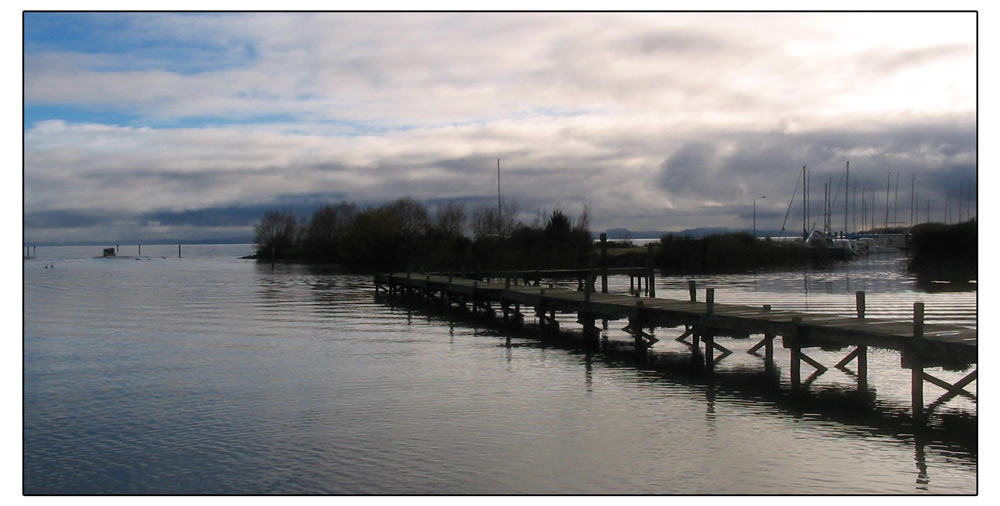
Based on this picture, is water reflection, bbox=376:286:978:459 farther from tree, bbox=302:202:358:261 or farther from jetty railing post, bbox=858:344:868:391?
tree, bbox=302:202:358:261

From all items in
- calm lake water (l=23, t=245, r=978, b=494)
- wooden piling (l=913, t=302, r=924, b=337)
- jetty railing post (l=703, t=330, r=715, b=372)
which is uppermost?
wooden piling (l=913, t=302, r=924, b=337)

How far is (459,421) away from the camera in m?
13.1

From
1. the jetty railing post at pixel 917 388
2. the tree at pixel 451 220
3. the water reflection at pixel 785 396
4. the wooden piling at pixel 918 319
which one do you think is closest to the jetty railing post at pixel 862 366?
the water reflection at pixel 785 396

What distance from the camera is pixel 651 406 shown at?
14289mm

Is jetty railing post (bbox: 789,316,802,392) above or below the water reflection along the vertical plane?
above

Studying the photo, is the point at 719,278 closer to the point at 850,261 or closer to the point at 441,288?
the point at 441,288

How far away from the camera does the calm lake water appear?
33.8ft

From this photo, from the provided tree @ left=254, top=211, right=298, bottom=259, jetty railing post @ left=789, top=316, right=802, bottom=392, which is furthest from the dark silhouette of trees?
jetty railing post @ left=789, top=316, right=802, bottom=392

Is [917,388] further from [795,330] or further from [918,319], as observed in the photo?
[795,330]

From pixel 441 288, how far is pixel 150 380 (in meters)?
20.5

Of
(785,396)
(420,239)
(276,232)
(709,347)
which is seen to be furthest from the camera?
(276,232)

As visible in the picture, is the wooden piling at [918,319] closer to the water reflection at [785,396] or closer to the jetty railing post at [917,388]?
the jetty railing post at [917,388]

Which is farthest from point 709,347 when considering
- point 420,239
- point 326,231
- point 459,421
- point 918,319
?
point 326,231

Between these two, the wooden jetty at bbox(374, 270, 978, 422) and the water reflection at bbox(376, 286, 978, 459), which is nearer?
the water reflection at bbox(376, 286, 978, 459)
